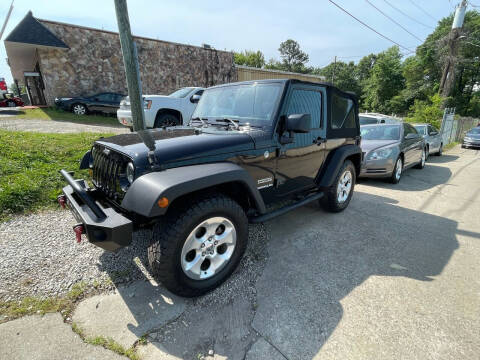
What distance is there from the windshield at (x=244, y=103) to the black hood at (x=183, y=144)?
339mm

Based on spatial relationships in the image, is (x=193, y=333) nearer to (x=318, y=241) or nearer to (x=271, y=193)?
(x=271, y=193)

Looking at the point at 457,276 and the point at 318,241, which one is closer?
the point at 457,276

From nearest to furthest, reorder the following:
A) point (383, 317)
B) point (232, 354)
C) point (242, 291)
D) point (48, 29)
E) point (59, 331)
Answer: point (232, 354), point (59, 331), point (383, 317), point (242, 291), point (48, 29)

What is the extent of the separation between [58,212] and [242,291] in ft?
9.82

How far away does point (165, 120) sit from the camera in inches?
298

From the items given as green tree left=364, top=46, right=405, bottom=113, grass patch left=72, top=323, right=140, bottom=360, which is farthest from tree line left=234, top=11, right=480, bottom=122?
grass patch left=72, top=323, right=140, bottom=360

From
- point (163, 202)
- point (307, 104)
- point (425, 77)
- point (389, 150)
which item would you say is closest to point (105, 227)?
point (163, 202)

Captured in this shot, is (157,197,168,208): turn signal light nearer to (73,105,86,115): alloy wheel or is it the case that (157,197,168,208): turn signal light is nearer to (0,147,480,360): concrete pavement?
(0,147,480,360): concrete pavement

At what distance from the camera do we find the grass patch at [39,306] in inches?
79.7

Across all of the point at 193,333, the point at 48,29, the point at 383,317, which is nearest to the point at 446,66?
the point at 383,317

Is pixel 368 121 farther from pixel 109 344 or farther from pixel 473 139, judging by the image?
pixel 109 344

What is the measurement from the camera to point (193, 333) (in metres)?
1.90

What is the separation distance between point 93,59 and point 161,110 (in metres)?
8.86

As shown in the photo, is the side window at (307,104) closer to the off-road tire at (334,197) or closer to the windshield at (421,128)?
the off-road tire at (334,197)
